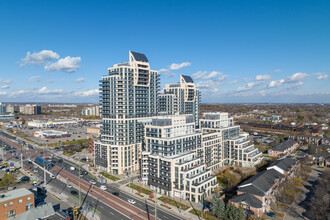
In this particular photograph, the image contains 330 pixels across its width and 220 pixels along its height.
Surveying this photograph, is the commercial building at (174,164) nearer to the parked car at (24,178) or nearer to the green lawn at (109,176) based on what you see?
the green lawn at (109,176)

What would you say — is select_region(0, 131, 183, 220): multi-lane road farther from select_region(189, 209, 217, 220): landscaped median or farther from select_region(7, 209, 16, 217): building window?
select_region(7, 209, 16, 217): building window

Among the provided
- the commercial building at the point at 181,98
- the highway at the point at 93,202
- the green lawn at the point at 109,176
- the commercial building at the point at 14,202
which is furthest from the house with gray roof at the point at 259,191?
the commercial building at the point at 181,98

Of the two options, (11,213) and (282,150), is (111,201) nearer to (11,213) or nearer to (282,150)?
(11,213)

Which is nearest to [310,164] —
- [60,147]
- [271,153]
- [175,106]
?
[271,153]

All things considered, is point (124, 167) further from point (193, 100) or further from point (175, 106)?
point (193, 100)

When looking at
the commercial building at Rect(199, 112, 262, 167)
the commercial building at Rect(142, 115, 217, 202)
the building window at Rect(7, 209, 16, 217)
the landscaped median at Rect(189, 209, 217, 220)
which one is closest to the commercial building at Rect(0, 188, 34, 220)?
the building window at Rect(7, 209, 16, 217)

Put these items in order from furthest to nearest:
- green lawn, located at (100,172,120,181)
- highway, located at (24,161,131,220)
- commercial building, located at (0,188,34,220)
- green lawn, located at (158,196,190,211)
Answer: green lawn, located at (100,172,120,181) → green lawn, located at (158,196,190,211) → highway, located at (24,161,131,220) → commercial building, located at (0,188,34,220)

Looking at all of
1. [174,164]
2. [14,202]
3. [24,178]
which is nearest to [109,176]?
[24,178]
